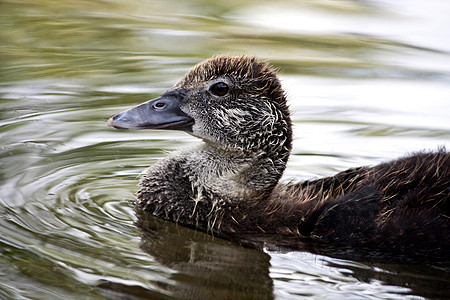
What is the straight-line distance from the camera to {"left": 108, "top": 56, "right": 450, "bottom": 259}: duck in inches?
274

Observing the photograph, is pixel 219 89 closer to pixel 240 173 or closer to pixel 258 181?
pixel 240 173

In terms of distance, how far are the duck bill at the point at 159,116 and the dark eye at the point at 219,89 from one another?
275mm

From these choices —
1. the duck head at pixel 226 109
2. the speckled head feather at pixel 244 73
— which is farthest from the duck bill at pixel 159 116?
the speckled head feather at pixel 244 73

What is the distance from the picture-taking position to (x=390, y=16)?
46.1 ft

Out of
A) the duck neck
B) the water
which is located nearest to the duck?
the duck neck

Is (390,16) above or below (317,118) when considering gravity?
above

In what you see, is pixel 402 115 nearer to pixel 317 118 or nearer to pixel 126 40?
pixel 317 118

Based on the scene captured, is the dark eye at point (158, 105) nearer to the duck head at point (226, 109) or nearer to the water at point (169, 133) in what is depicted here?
the duck head at point (226, 109)

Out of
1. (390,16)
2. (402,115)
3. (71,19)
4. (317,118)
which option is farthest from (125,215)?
(390,16)

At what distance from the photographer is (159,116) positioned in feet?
25.5

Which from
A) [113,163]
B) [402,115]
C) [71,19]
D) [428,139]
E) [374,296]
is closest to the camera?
[374,296]

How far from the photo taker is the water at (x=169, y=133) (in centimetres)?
625

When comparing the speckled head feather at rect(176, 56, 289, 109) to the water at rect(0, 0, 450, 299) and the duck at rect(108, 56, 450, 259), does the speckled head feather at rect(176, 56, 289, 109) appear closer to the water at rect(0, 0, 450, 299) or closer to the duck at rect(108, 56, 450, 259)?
the duck at rect(108, 56, 450, 259)

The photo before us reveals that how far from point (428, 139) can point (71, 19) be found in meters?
6.42
